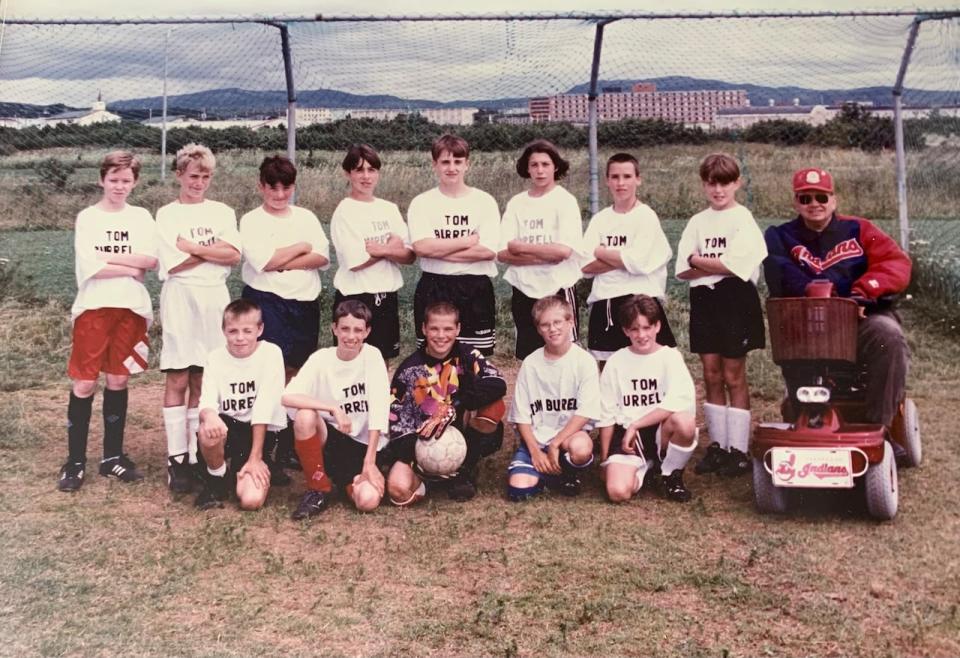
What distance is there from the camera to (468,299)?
491 cm

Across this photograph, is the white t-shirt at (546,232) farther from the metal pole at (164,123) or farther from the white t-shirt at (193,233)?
the metal pole at (164,123)

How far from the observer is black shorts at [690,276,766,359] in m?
4.83

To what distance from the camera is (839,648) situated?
293 centimetres

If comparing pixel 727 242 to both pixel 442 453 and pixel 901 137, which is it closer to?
pixel 442 453

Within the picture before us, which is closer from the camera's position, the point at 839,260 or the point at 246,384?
the point at 839,260

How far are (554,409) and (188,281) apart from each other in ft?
6.37

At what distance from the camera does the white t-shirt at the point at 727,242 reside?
4676 mm

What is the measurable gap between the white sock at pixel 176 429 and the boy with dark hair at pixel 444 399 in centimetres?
110

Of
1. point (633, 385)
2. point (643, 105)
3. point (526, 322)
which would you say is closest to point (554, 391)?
point (633, 385)

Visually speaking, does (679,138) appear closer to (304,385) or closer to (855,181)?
(855,181)

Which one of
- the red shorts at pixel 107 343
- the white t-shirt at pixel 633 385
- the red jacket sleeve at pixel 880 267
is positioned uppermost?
the red jacket sleeve at pixel 880 267

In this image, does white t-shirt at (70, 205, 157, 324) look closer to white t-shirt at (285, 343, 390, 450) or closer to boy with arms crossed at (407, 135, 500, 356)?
white t-shirt at (285, 343, 390, 450)

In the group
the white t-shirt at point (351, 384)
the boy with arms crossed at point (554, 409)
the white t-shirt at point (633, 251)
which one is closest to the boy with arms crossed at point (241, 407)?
the white t-shirt at point (351, 384)

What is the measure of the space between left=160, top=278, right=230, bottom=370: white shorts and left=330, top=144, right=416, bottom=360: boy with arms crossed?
2.08 feet
